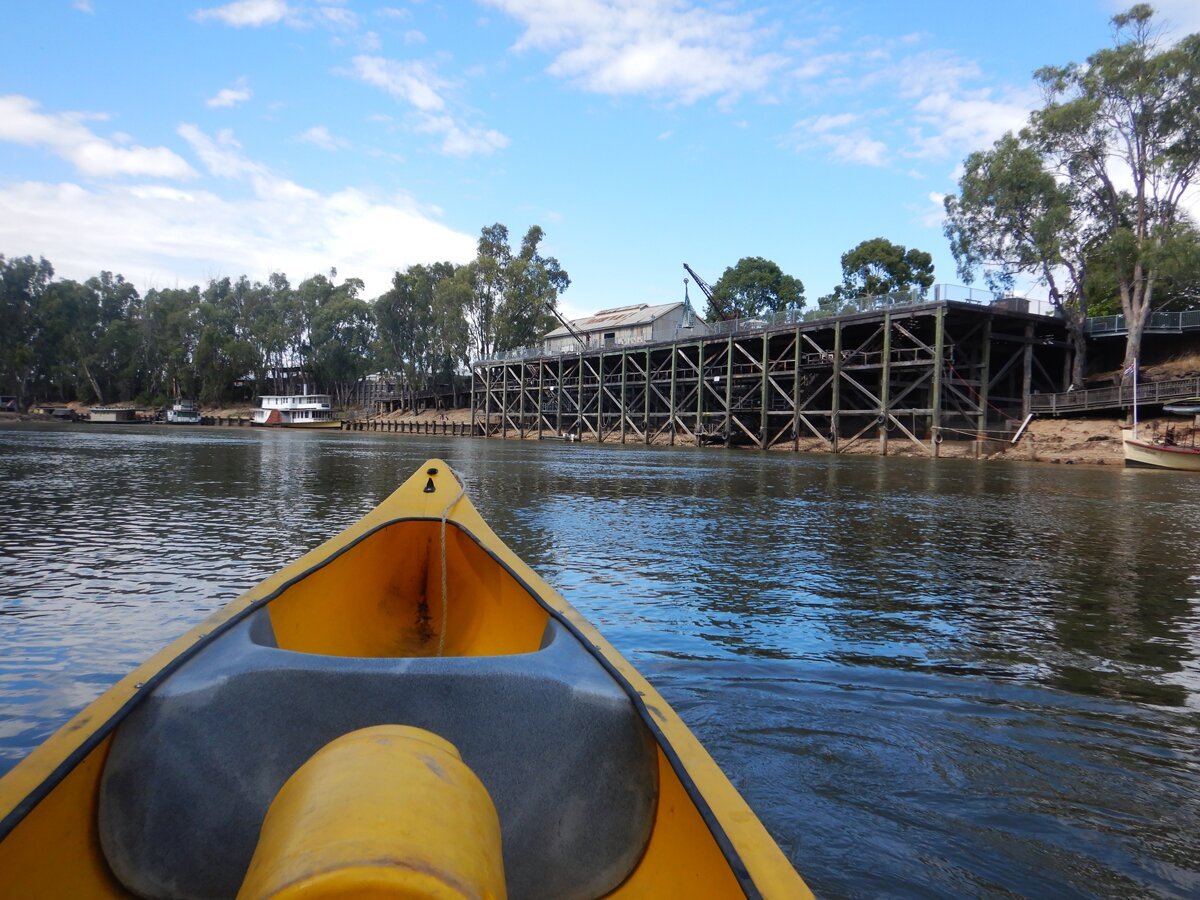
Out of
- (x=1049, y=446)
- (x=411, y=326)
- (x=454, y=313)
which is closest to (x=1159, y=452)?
(x=1049, y=446)

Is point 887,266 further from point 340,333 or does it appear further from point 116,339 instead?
point 116,339

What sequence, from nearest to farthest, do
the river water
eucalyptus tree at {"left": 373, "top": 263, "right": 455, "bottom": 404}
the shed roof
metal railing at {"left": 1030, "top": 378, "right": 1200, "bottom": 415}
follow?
the river water, metal railing at {"left": 1030, "top": 378, "right": 1200, "bottom": 415}, the shed roof, eucalyptus tree at {"left": 373, "top": 263, "right": 455, "bottom": 404}

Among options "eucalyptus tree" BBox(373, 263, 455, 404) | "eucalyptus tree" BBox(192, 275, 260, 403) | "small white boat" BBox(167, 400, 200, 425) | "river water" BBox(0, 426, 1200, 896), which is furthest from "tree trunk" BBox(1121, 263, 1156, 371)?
"eucalyptus tree" BBox(192, 275, 260, 403)

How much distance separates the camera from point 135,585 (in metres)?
6.13

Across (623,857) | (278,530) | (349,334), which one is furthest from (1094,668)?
(349,334)

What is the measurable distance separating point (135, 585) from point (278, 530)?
9.24ft

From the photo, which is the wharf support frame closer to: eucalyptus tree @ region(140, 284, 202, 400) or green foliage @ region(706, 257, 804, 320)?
green foliage @ region(706, 257, 804, 320)

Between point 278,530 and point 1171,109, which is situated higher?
point 1171,109

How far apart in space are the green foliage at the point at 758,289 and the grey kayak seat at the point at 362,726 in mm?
62353

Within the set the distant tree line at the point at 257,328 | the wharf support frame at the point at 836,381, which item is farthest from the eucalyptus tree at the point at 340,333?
the wharf support frame at the point at 836,381

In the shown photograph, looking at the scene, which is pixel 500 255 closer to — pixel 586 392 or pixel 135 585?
pixel 586 392

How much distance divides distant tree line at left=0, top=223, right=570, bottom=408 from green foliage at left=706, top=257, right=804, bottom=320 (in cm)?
1432

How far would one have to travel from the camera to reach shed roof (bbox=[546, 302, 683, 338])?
174ft

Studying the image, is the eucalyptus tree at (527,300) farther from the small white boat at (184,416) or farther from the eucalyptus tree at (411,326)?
the small white boat at (184,416)
